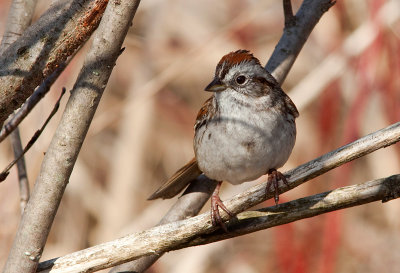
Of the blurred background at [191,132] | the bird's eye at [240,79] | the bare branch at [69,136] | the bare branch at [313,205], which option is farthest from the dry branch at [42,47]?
the blurred background at [191,132]

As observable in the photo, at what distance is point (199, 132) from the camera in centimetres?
278

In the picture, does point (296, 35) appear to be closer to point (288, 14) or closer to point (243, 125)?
point (288, 14)

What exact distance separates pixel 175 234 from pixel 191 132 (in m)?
3.75

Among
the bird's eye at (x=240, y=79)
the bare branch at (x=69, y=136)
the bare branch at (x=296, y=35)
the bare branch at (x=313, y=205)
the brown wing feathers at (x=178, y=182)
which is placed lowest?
the bare branch at (x=313, y=205)

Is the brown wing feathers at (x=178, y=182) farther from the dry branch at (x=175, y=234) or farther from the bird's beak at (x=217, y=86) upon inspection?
the dry branch at (x=175, y=234)

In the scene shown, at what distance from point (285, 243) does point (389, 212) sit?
Answer: 114 centimetres

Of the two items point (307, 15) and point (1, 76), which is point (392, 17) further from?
point (1, 76)

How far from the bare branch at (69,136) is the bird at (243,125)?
36.3 inches

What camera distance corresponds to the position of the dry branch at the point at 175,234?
A: 179cm

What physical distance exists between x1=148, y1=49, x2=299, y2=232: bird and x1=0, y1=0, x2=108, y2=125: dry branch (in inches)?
34.5

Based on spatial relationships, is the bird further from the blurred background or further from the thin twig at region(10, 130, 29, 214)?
the blurred background

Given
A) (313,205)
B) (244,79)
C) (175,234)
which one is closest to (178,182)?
(244,79)

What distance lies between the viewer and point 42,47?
1.78m

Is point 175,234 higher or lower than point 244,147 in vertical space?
lower
